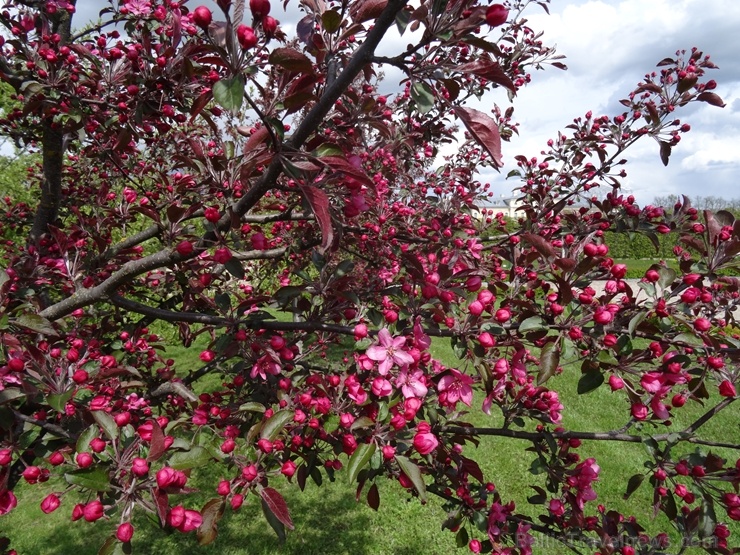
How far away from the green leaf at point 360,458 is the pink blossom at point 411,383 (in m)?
0.24

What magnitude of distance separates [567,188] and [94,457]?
3528 mm

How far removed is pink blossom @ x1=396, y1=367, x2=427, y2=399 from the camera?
1606 millimetres

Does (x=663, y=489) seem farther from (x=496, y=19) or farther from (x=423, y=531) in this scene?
(x=423, y=531)

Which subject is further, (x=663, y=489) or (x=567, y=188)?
(x=567, y=188)

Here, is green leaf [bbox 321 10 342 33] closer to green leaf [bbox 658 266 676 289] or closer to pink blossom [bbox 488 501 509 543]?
green leaf [bbox 658 266 676 289]

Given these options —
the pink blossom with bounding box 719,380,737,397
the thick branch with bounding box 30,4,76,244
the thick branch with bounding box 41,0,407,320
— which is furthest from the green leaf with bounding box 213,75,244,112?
the thick branch with bounding box 30,4,76,244

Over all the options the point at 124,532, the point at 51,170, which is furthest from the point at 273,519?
the point at 51,170

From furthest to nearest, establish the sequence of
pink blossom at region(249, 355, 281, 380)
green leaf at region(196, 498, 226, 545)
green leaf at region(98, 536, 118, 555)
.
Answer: pink blossom at region(249, 355, 281, 380), green leaf at region(196, 498, 226, 545), green leaf at region(98, 536, 118, 555)

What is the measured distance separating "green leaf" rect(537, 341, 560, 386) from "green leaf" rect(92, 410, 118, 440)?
1411mm

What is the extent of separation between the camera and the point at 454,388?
1704mm

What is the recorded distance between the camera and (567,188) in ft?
11.2

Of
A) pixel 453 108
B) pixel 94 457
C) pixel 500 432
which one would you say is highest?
pixel 453 108

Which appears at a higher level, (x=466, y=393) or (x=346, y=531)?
(x=466, y=393)

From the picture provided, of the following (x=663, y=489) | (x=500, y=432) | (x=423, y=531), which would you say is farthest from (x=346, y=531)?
(x=663, y=489)
